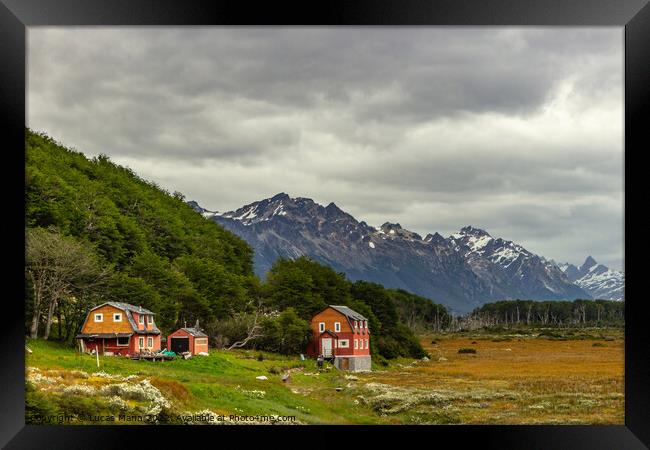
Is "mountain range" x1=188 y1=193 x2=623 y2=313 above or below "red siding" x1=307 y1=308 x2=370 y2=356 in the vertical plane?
above

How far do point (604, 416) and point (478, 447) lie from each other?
7.58 m

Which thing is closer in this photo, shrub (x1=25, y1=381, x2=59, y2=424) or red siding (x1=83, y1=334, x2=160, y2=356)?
shrub (x1=25, y1=381, x2=59, y2=424)

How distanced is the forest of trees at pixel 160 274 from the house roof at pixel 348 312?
25 cm

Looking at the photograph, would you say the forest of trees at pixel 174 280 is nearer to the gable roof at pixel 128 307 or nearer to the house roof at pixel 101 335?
the house roof at pixel 101 335

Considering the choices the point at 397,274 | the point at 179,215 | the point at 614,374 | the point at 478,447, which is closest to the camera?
the point at 478,447

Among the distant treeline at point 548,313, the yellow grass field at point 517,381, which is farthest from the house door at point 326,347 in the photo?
the distant treeline at point 548,313

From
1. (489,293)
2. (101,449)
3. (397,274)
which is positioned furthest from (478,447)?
(397,274)

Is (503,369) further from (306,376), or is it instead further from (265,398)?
(265,398)

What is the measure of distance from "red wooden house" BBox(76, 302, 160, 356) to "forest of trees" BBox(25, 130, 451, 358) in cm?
29

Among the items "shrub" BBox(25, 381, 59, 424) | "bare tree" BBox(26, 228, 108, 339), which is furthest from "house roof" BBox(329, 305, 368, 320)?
"shrub" BBox(25, 381, 59, 424)

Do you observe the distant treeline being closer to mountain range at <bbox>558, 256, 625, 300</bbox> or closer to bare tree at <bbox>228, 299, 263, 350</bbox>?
mountain range at <bbox>558, 256, 625, 300</bbox>

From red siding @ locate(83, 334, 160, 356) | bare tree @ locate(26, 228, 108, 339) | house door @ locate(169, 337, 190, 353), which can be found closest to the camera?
red siding @ locate(83, 334, 160, 356)

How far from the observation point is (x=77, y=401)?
12344 millimetres

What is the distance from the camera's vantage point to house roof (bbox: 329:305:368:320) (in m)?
18.2
